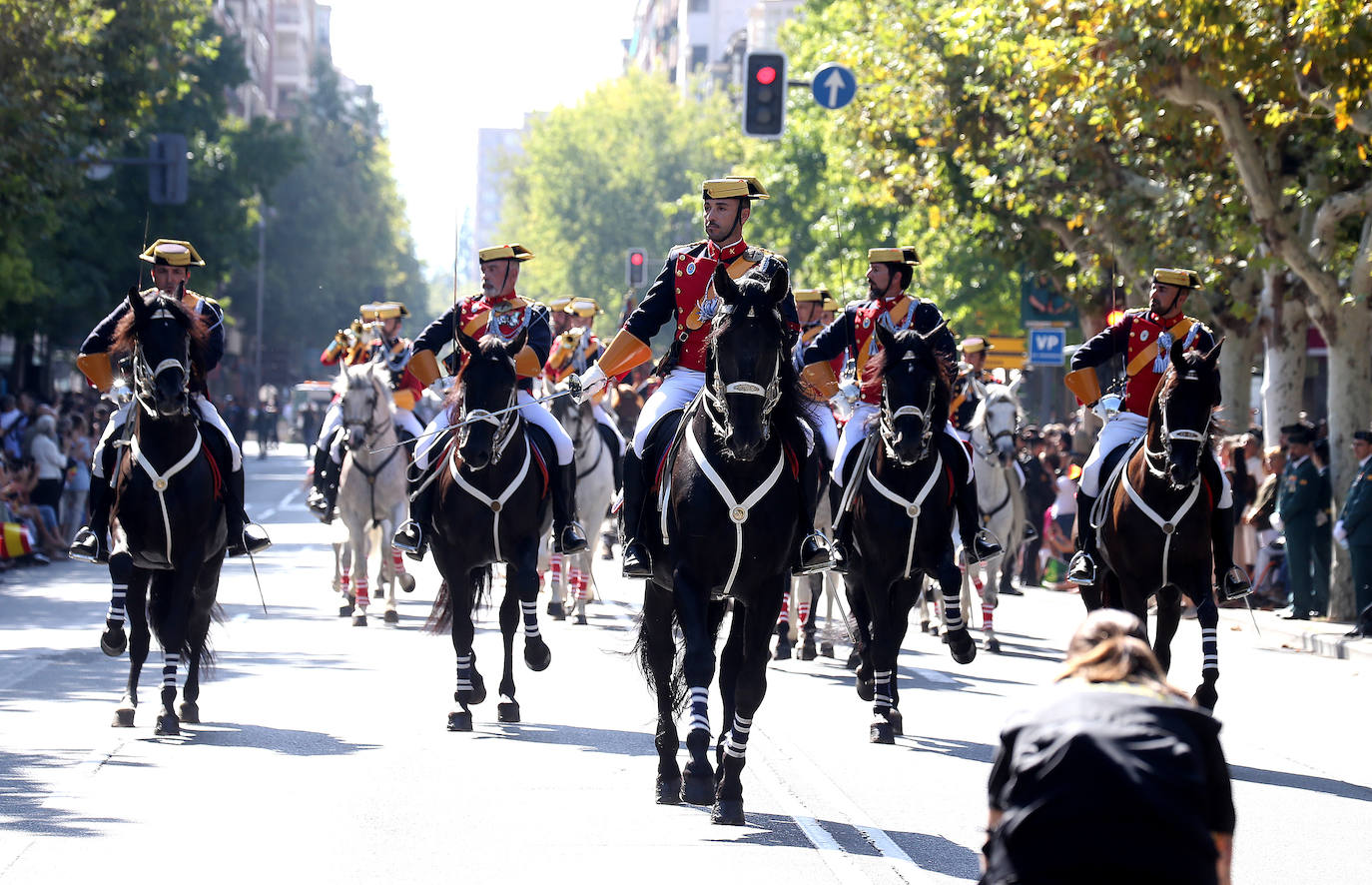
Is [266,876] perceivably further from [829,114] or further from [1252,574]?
[829,114]

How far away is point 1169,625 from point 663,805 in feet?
13.1

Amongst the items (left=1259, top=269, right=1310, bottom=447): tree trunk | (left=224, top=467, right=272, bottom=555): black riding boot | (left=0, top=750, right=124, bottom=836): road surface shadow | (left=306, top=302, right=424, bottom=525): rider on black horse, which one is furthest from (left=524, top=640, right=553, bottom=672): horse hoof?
(left=1259, top=269, right=1310, bottom=447): tree trunk

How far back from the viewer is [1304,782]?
10492 millimetres

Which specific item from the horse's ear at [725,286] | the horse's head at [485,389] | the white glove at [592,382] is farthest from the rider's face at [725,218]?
the horse's head at [485,389]

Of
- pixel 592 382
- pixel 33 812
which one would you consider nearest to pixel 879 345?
pixel 592 382

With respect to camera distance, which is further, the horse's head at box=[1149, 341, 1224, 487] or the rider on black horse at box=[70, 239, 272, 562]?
the rider on black horse at box=[70, 239, 272, 562]

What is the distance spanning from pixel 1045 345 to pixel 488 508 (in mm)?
19526

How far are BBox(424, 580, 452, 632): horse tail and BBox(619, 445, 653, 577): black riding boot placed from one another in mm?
2794

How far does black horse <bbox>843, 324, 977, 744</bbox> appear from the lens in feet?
36.1

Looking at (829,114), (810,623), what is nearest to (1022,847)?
(810,623)

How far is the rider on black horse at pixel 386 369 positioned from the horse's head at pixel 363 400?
0.14m

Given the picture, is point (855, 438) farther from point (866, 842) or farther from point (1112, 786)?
point (1112, 786)

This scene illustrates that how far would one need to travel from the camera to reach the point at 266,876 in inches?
301

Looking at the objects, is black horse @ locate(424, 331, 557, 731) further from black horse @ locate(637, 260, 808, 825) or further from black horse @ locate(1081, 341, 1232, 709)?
black horse @ locate(1081, 341, 1232, 709)
